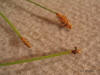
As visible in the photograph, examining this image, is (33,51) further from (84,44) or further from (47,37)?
(84,44)

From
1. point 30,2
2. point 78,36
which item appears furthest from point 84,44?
point 30,2

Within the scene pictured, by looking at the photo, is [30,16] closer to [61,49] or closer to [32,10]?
[32,10]

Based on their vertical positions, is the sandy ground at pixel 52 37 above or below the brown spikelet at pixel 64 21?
below

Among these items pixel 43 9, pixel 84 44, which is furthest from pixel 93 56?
pixel 43 9

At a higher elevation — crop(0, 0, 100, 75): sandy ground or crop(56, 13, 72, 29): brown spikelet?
crop(56, 13, 72, 29): brown spikelet

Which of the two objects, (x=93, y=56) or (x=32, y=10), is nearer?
(x=93, y=56)

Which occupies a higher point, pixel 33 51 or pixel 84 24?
pixel 84 24
